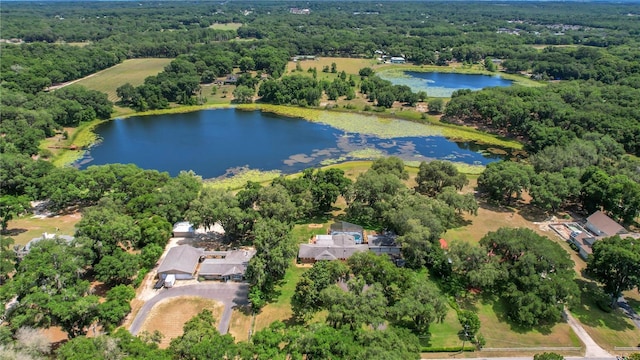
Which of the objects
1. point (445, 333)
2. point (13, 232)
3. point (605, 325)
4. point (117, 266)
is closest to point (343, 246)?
point (445, 333)

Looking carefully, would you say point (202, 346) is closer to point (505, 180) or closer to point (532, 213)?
point (505, 180)

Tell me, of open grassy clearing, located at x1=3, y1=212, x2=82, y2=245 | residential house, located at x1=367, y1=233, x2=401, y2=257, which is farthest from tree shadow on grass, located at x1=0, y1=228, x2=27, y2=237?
residential house, located at x1=367, y1=233, x2=401, y2=257

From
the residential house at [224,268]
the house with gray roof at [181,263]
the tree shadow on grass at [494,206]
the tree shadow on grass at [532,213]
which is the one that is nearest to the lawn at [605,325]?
the tree shadow on grass at [532,213]

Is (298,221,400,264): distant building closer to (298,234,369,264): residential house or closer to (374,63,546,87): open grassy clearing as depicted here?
(298,234,369,264): residential house

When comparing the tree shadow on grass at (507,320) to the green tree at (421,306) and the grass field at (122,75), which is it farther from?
the grass field at (122,75)

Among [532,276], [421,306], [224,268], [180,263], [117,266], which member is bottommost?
[224,268]

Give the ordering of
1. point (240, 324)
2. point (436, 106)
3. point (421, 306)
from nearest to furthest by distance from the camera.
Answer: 1. point (421, 306)
2. point (240, 324)
3. point (436, 106)
